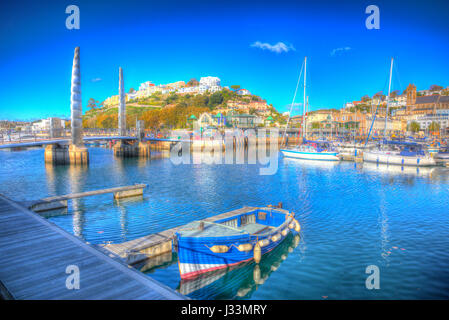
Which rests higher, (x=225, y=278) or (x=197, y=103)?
(x=197, y=103)

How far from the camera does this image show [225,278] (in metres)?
12.0

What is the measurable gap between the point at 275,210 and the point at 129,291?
435 inches

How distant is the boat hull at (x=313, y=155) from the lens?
191 feet

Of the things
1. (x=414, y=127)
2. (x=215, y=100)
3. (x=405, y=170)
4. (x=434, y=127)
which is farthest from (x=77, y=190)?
(x=414, y=127)

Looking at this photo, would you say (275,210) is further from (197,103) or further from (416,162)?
(197,103)

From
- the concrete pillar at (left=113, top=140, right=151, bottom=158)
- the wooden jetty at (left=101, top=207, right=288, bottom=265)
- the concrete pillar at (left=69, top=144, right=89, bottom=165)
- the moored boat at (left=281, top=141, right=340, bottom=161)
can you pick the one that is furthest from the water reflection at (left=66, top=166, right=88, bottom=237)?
the moored boat at (left=281, top=141, right=340, bottom=161)

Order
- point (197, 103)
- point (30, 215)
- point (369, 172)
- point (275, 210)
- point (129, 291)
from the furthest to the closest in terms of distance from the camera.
A: point (197, 103), point (369, 172), point (275, 210), point (30, 215), point (129, 291)

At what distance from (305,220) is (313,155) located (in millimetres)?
42760

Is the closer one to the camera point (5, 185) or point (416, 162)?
point (5, 185)

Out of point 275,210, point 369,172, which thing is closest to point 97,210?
point 275,210

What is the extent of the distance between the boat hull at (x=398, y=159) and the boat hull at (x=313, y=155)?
638 cm

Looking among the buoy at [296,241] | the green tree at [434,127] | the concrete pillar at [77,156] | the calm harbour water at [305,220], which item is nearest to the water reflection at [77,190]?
the calm harbour water at [305,220]

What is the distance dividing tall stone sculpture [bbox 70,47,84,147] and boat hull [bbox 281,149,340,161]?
43964 mm

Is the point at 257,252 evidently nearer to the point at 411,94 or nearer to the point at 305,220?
the point at 305,220
